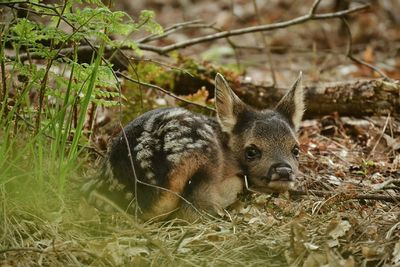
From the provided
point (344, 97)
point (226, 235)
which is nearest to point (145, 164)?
point (226, 235)

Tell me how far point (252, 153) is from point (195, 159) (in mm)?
745

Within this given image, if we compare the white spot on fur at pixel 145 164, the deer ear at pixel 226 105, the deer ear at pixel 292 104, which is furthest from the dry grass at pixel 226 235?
the deer ear at pixel 292 104

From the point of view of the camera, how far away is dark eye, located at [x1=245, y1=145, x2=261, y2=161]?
6.51 metres

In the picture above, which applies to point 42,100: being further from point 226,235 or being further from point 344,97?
point 344,97

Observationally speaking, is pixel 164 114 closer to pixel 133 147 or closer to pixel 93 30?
pixel 133 147

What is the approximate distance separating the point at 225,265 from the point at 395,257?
1170 mm

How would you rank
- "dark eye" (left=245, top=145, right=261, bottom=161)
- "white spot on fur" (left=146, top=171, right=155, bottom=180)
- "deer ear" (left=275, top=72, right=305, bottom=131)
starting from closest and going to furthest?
"white spot on fur" (left=146, top=171, right=155, bottom=180) → "dark eye" (left=245, top=145, right=261, bottom=161) → "deer ear" (left=275, top=72, right=305, bottom=131)

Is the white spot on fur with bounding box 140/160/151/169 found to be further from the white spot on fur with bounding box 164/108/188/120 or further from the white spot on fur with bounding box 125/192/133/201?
the white spot on fur with bounding box 164/108/188/120

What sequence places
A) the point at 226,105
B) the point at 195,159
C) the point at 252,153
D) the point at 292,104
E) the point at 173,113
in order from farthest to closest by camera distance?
1. the point at 292,104
2. the point at 226,105
3. the point at 252,153
4. the point at 173,113
5. the point at 195,159

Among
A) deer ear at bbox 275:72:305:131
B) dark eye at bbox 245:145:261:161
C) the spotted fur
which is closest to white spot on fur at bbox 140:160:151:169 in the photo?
the spotted fur

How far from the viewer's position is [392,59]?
1368cm

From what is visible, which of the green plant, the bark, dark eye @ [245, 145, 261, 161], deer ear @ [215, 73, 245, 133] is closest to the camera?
the green plant

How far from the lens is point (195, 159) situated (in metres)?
6.00

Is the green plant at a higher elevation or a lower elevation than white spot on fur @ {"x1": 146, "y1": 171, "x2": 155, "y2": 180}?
higher
